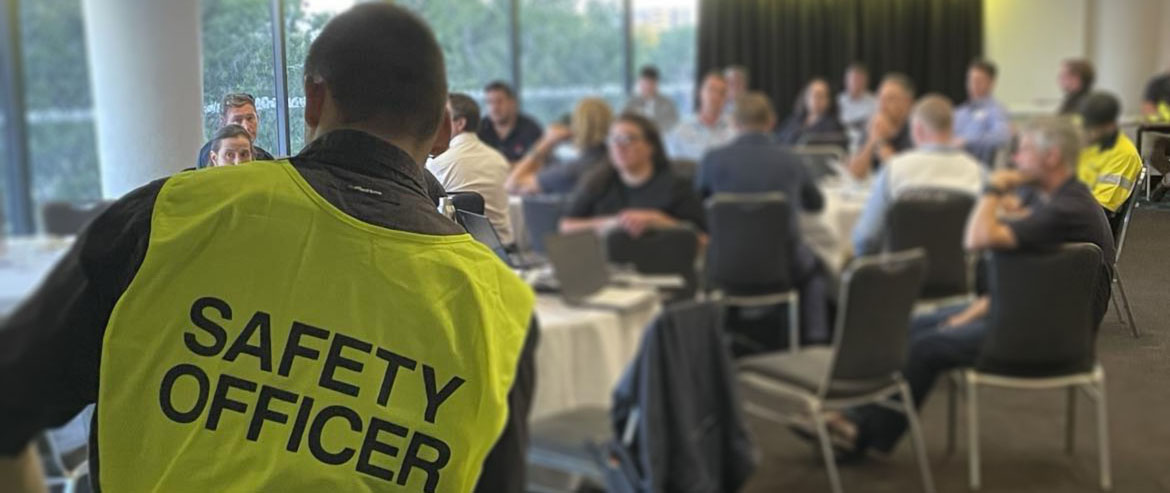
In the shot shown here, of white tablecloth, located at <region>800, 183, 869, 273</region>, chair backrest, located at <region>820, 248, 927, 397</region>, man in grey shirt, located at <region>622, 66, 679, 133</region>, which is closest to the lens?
chair backrest, located at <region>820, 248, 927, 397</region>

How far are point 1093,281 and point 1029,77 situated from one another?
406 inches

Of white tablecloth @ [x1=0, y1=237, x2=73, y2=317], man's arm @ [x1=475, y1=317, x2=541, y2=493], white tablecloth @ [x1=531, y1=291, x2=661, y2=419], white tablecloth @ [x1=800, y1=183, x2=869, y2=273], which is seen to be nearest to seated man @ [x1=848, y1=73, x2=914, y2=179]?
white tablecloth @ [x1=800, y1=183, x2=869, y2=273]

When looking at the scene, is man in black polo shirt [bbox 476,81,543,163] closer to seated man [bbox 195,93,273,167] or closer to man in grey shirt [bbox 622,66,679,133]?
seated man [bbox 195,93,273,167]

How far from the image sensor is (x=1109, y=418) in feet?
14.7

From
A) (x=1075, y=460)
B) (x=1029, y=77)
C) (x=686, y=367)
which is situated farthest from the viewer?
(x=1029, y=77)


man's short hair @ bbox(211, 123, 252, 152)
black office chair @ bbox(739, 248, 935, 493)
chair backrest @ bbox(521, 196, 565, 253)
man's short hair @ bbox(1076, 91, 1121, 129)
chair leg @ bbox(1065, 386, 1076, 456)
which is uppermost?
man's short hair @ bbox(211, 123, 252, 152)

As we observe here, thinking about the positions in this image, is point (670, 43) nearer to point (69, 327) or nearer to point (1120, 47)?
point (1120, 47)

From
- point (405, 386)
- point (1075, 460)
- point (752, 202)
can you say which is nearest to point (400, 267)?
point (405, 386)

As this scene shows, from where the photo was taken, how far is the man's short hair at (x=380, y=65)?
887 millimetres

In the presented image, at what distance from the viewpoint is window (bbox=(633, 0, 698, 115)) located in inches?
414

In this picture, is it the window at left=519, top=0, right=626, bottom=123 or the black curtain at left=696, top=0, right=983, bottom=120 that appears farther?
the black curtain at left=696, top=0, right=983, bottom=120

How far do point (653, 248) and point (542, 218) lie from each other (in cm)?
53

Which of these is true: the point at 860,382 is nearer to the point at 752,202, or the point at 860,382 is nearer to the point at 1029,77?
the point at 752,202

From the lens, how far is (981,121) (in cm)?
811
